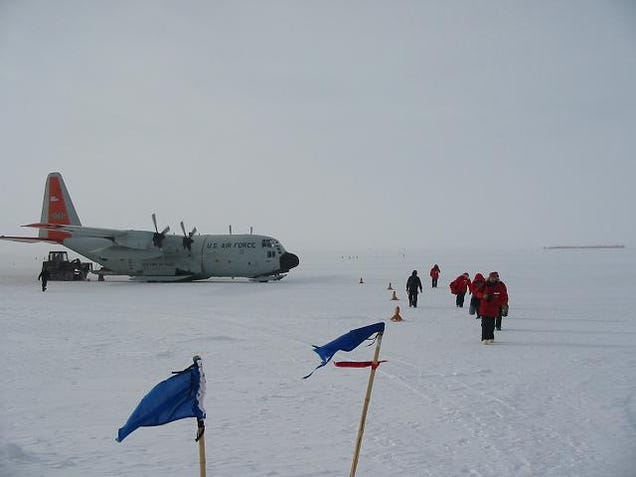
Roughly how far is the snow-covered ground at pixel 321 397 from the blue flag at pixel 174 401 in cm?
127

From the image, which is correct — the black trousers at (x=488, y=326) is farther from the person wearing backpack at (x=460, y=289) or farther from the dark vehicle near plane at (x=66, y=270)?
the dark vehicle near plane at (x=66, y=270)

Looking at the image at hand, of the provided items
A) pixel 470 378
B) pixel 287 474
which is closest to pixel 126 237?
pixel 470 378

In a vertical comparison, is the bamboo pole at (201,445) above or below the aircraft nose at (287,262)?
below

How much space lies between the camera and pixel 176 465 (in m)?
6.03

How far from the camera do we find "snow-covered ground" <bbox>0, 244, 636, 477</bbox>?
6.08 m

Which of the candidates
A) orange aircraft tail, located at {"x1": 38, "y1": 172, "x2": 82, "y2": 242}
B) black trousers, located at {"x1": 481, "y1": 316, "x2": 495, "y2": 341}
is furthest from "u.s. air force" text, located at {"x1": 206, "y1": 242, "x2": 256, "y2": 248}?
black trousers, located at {"x1": 481, "y1": 316, "x2": 495, "y2": 341}

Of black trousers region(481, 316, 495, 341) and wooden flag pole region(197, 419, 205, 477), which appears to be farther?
black trousers region(481, 316, 495, 341)

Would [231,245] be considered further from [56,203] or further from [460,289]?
[460,289]

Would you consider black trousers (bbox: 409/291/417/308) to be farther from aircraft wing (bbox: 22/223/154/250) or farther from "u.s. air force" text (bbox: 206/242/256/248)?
aircraft wing (bbox: 22/223/154/250)

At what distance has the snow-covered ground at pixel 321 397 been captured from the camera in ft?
20.0

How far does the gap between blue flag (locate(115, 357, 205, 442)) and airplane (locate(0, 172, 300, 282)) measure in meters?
28.9

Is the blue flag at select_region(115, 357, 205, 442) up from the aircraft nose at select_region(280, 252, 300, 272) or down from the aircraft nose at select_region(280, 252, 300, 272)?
down

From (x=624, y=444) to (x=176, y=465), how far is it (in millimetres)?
5246

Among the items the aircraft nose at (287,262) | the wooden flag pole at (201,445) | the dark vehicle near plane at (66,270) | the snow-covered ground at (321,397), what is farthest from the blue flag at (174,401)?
the dark vehicle near plane at (66,270)
